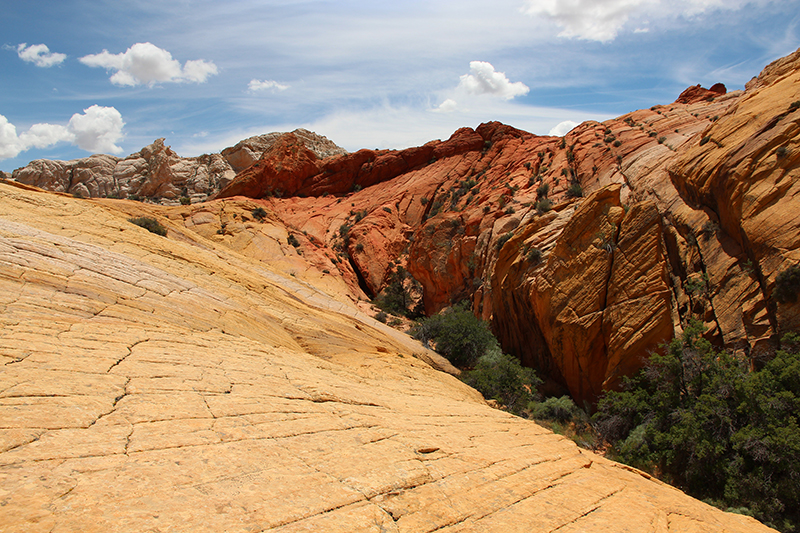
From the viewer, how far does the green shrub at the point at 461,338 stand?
76.3 feet

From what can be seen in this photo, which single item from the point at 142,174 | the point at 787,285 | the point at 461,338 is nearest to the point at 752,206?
the point at 787,285

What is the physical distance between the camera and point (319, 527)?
13.3 ft

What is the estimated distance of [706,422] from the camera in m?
12.3

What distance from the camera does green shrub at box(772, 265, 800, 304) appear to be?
12.2 metres

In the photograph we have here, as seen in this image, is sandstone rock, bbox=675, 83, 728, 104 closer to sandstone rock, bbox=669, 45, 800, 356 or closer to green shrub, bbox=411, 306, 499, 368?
sandstone rock, bbox=669, 45, 800, 356

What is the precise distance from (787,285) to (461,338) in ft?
46.6

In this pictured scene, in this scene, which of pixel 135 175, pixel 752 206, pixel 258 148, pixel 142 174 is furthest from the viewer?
pixel 258 148

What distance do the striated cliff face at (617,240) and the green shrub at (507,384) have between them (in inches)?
84.1

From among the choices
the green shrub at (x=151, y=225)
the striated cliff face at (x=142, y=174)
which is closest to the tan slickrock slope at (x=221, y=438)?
the green shrub at (x=151, y=225)

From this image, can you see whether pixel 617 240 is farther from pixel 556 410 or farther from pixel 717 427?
pixel 717 427

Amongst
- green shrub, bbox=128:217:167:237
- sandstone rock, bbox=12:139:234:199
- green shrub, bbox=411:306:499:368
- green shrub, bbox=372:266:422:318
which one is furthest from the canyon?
sandstone rock, bbox=12:139:234:199

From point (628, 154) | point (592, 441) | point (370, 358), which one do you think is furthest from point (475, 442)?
point (628, 154)

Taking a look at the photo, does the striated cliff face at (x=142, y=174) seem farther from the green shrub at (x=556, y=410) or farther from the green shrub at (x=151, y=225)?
the green shrub at (x=556, y=410)

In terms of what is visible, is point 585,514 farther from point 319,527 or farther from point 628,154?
point 628,154
